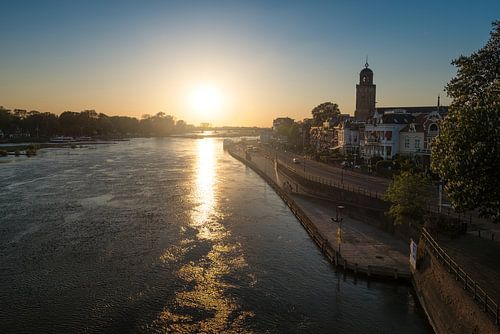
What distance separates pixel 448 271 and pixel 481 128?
8299mm

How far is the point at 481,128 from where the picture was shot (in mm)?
20859

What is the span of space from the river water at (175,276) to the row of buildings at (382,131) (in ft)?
88.6

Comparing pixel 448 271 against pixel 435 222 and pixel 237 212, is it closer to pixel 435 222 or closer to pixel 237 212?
pixel 435 222

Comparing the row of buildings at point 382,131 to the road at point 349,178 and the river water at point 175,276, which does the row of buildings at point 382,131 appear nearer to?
the road at point 349,178

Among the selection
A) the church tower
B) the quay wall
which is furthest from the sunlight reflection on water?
the church tower

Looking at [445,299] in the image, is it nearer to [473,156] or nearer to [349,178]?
[473,156]

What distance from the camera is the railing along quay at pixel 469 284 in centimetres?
1787

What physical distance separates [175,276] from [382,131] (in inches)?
2228

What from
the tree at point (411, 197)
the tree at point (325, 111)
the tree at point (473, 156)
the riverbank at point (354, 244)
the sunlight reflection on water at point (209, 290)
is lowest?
the sunlight reflection on water at point (209, 290)

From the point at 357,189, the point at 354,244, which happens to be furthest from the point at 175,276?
the point at 357,189

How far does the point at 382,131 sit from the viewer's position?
7619cm

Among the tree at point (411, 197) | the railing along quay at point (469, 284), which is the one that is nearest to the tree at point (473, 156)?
the railing along quay at point (469, 284)

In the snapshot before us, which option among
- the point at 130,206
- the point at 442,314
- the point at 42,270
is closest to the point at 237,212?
the point at 130,206

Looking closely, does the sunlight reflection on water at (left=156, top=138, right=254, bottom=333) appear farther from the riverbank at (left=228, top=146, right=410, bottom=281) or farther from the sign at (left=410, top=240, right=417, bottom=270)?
the sign at (left=410, top=240, right=417, bottom=270)
